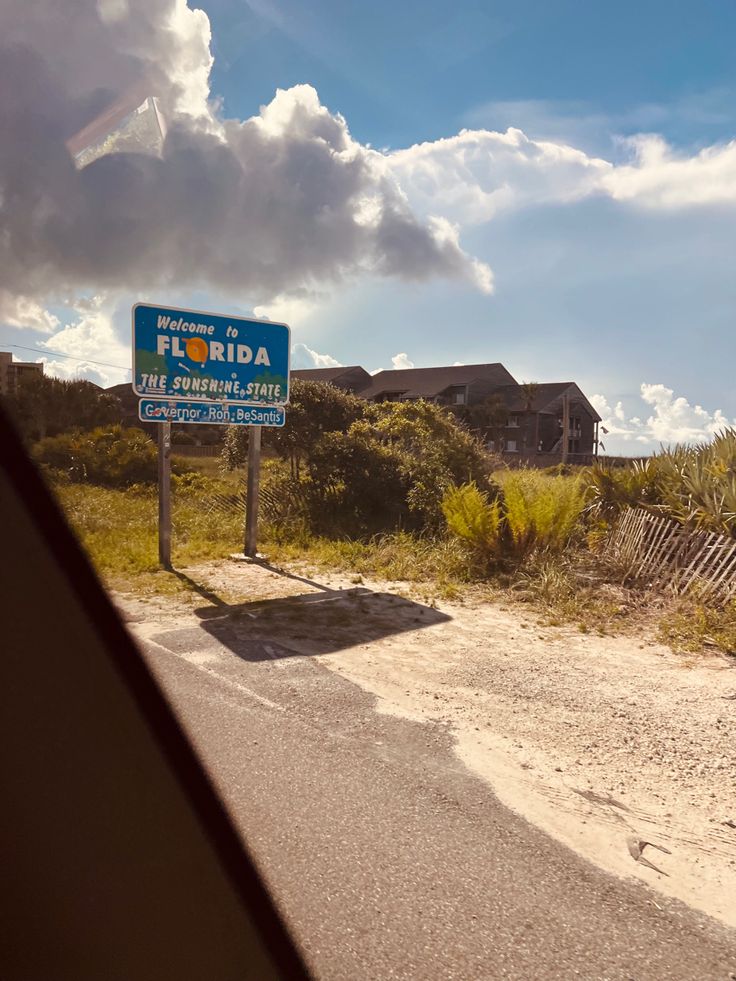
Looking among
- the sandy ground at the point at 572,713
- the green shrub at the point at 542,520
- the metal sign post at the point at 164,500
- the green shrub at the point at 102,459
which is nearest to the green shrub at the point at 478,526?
the green shrub at the point at 542,520

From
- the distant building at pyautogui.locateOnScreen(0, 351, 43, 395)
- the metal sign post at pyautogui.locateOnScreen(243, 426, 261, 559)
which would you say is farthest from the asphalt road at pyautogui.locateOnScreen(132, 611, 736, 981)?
the distant building at pyautogui.locateOnScreen(0, 351, 43, 395)

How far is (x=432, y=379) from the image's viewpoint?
55.2m

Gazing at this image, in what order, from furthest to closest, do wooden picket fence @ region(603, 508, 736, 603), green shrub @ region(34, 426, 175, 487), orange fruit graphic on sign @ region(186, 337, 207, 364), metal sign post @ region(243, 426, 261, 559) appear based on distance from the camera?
green shrub @ region(34, 426, 175, 487)
metal sign post @ region(243, 426, 261, 559)
orange fruit graphic on sign @ region(186, 337, 207, 364)
wooden picket fence @ region(603, 508, 736, 603)

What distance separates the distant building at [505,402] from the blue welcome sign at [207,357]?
3938cm

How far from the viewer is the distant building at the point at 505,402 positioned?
51.1 m

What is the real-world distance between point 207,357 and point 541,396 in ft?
151

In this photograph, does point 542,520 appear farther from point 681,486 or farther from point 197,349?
point 197,349

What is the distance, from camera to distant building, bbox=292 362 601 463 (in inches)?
2013

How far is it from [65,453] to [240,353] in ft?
45.4

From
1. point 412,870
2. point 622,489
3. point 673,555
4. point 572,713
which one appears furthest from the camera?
point 622,489

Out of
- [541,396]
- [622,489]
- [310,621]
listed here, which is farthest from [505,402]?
[310,621]

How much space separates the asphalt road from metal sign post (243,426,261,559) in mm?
6028

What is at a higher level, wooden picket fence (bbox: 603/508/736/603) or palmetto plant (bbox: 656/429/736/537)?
palmetto plant (bbox: 656/429/736/537)

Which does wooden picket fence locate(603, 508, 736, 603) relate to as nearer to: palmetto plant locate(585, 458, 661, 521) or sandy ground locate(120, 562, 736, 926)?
palmetto plant locate(585, 458, 661, 521)
